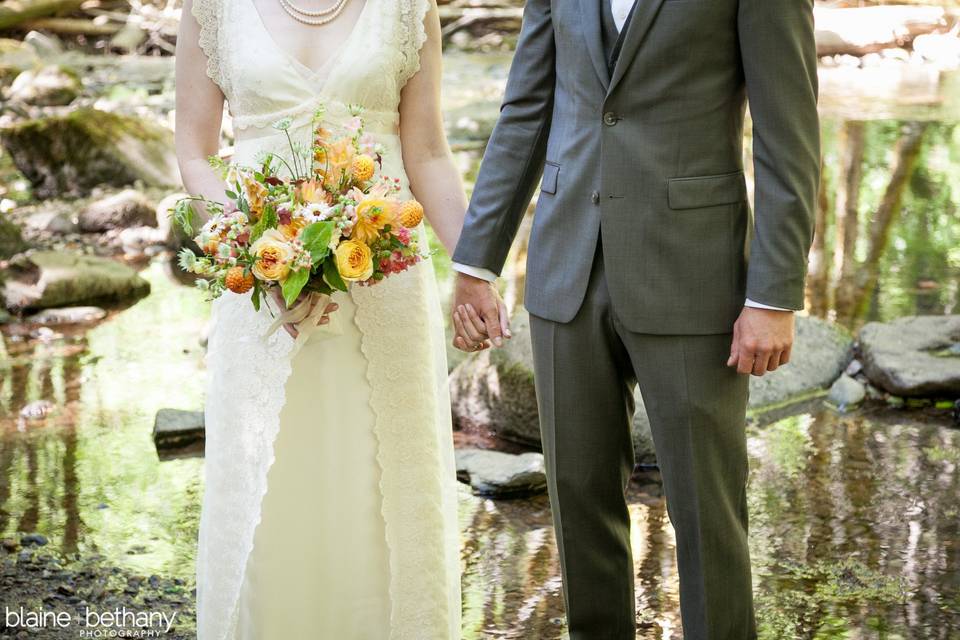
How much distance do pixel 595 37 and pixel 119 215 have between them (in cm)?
684

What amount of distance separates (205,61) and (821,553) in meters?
2.45

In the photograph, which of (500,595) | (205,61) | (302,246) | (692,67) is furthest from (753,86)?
(500,595)

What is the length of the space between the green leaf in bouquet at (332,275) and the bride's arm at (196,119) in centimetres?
49

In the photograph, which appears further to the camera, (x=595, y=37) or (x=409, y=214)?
(x=409, y=214)

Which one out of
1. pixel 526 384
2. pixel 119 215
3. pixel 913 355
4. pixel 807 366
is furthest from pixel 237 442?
pixel 119 215

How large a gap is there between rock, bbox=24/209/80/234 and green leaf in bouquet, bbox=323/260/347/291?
6654mm

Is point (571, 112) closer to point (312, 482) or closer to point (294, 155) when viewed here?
point (294, 155)

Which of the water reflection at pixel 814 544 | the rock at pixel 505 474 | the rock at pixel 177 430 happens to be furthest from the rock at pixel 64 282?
the water reflection at pixel 814 544

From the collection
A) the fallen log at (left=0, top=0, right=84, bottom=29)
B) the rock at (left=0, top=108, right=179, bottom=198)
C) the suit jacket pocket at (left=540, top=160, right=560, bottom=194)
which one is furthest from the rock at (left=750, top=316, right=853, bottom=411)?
the fallen log at (left=0, top=0, right=84, bottom=29)

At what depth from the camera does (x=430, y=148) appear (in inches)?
115

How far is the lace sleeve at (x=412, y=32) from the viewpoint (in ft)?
9.31

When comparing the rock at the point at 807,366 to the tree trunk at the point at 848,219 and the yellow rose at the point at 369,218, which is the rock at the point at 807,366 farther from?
the yellow rose at the point at 369,218

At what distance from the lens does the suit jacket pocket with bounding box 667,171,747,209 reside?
2.40 meters

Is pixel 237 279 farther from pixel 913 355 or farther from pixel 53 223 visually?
pixel 53 223
